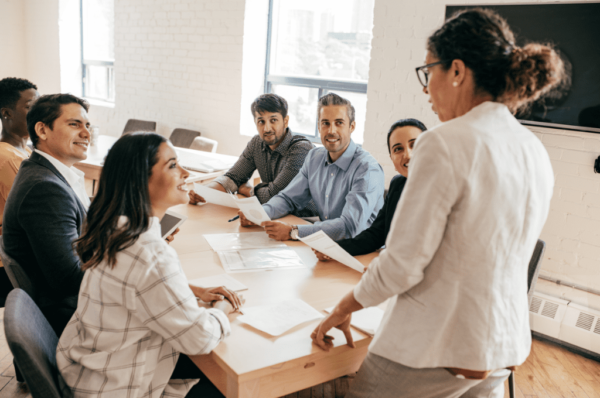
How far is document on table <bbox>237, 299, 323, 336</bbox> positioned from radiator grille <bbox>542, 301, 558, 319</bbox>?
194 cm

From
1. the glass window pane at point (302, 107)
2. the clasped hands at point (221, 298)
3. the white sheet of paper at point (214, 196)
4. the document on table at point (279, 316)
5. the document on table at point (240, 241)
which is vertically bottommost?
the document on table at point (240, 241)

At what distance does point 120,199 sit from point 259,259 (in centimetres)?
68

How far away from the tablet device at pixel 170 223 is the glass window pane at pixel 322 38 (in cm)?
263

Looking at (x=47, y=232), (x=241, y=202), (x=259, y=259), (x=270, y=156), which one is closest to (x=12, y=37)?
(x=270, y=156)

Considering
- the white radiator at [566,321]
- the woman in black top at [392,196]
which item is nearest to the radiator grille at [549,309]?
the white radiator at [566,321]

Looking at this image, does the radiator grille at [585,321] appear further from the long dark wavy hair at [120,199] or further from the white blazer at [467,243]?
the long dark wavy hair at [120,199]

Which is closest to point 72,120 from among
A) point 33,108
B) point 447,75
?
point 33,108

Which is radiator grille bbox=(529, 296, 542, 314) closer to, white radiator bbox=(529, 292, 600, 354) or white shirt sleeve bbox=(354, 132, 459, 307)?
white radiator bbox=(529, 292, 600, 354)

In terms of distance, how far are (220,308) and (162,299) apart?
0.25 meters

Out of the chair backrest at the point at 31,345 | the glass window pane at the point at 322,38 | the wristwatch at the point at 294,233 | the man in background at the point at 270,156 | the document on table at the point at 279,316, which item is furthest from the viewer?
the glass window pane at the point at 322,38

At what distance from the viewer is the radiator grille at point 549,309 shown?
2627 mm

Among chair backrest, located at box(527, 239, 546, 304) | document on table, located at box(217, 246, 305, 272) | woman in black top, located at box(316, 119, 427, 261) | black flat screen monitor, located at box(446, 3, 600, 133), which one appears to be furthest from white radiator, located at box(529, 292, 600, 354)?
document on table, located at box(217, 246, 305, 272)

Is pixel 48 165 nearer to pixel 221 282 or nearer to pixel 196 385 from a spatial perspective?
pixel 221 282

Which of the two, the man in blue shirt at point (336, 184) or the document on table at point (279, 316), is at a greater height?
the man in blue shirt at point (336, 184)
